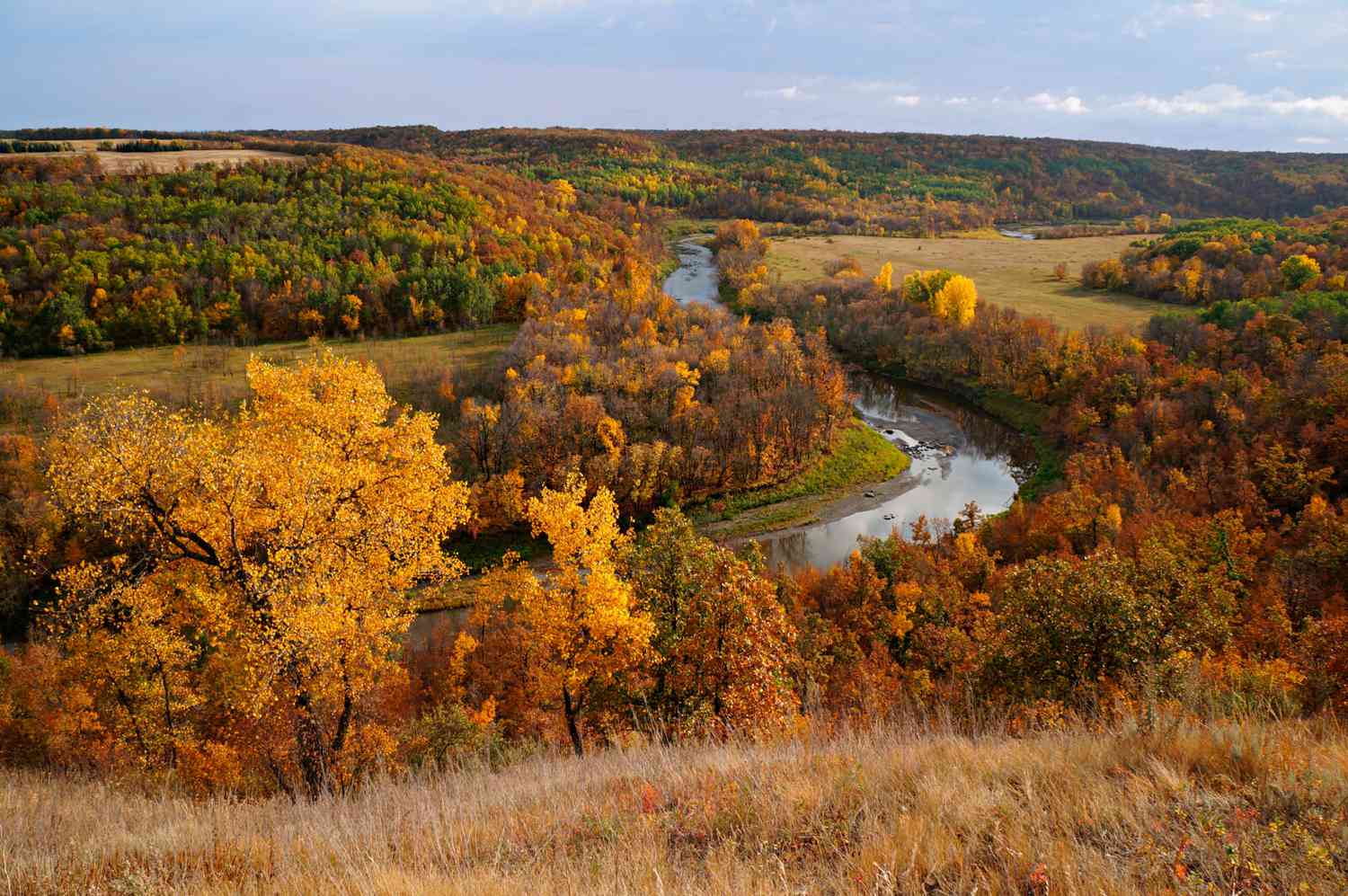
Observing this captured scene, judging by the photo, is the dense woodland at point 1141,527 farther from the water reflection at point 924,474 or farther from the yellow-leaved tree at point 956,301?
the water reflection at point 924,474

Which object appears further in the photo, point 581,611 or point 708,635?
point 581,611

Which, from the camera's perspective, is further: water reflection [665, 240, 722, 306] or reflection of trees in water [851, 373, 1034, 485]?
water reflection [665, 240, 722, 306]

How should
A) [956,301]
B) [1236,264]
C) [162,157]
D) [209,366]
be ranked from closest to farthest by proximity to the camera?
[209,366]
[956,301]
[1236,264]
[162,157]

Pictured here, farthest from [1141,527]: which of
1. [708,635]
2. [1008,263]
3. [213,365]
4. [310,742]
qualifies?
[1008,263]

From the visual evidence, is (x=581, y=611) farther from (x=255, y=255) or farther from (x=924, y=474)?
(x=255, y=255)

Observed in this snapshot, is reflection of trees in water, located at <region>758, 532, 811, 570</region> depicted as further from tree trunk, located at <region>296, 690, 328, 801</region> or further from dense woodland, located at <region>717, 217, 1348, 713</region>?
tree trunk, located at <region>296, 690, 328, 801</region>

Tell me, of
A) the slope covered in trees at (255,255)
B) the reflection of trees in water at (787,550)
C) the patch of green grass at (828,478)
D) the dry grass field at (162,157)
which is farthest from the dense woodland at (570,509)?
the dry grass field at (162,157)

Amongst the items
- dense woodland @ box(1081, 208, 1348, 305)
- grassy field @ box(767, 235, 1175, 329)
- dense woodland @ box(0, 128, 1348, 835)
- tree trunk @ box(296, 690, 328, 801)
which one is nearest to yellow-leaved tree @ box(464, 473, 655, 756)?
dense woodland @ box(0, 128, 1348, 835)
